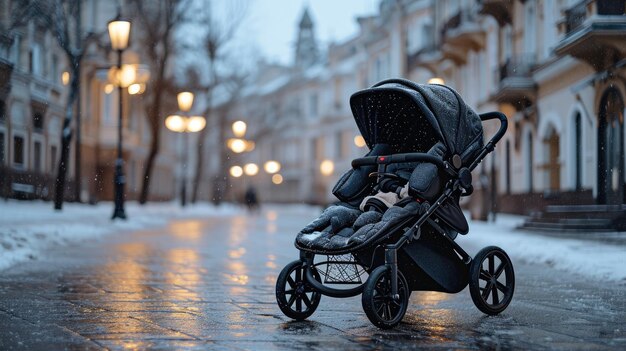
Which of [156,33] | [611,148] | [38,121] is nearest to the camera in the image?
[611,148]

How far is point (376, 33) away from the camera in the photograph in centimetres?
6656

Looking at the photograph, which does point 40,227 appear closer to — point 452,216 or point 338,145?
point 452,216

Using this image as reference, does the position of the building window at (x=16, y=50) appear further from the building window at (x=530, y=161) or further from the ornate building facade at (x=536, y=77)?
the building window at (x=530, y=161)

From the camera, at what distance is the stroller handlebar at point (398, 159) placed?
719 centimetres

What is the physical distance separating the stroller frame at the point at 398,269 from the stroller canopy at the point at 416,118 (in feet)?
0.50

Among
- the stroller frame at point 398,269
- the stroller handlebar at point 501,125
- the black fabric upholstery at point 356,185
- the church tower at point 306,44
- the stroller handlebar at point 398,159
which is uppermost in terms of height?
the church tower at point 306,44

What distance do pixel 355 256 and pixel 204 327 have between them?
1111 mm

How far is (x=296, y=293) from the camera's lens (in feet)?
24.1

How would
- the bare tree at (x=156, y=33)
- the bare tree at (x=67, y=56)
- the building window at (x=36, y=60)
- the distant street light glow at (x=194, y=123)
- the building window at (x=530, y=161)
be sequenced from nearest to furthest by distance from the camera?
the building window at (x=36, y=60) → the bare tree at (x=67, y=56) → the building window at (x=530, y=161) → the distant street light glow at (x=194, y=123) → the bare tree at (x=156, y=33)

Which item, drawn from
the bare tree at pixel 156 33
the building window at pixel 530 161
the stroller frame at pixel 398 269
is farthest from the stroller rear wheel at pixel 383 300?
the bare tree at pixel 156 33

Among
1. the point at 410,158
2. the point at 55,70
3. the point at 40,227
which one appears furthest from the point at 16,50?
the point at 410,158

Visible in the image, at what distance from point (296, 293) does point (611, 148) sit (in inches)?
Result: 509

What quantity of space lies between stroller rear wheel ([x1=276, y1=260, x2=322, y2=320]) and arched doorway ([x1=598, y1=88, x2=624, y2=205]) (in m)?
10.8

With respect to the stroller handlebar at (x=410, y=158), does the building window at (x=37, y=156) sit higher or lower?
higher
